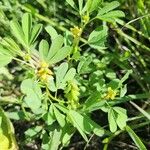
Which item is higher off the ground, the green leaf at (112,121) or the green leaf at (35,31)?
the green leaf at (35,31)

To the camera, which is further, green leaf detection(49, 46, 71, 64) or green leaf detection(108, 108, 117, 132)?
A: green leaf detection(108, 108, 117, 132)

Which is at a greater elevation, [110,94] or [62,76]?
[62,76]

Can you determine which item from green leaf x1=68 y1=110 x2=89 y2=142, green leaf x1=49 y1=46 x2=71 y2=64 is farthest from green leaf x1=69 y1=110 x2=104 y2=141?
green leaf x1=49 y1=46 x2=71 y2=64

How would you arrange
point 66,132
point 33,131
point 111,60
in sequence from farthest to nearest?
1. point 111,60
2. point 33,131
3. point 66,132

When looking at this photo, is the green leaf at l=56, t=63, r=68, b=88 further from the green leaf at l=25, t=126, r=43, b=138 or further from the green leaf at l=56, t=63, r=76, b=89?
the green leaf at l=25, t=126, r=43, b=138

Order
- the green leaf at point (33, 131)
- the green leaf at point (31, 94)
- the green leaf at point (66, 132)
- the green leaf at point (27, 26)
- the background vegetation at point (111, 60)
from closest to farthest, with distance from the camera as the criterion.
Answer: the green leaf at point (31, 94) → the green leaf at point (27, 26) → the green leaf at point (66, 132) → the green leaf at point (33, 131) → the background vegetation at point (111, 60)

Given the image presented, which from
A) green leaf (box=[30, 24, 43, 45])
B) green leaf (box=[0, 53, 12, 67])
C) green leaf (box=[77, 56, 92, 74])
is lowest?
green leaf (box=[77, 56, 92, 74])

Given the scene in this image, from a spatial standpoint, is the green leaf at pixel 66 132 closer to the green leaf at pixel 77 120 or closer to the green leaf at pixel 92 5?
the green leaf at pixel 77 120

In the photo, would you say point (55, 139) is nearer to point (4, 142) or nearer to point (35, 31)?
point (4, 142)

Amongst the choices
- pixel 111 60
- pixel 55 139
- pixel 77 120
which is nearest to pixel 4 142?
pixel 55 139

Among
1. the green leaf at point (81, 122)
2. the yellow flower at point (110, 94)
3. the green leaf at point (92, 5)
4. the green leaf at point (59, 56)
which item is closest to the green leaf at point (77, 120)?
the green leaf at point (81, 122)

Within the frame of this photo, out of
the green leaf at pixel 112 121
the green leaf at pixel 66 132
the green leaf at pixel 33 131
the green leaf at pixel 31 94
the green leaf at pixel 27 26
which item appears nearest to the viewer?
the green leaf at pixel 31 94
